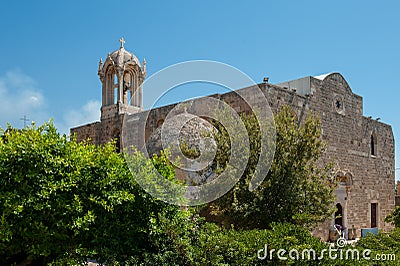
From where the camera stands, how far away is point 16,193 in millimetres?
4996

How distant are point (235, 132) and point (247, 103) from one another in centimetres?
314

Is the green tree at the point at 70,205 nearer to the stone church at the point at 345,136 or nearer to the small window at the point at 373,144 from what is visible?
the stone church at the point at 345,136

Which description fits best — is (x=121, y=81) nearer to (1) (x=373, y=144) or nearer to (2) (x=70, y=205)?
(1) (x=373, y=144)

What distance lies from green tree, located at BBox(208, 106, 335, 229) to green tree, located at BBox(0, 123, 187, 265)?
3.85 meters

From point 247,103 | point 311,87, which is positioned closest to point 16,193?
point 247,103

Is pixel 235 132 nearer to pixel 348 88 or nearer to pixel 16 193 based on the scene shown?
pixel 16 193

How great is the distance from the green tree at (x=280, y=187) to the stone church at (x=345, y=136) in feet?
9.58

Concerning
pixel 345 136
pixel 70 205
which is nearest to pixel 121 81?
pixel 345 136

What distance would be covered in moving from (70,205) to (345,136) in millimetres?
14283

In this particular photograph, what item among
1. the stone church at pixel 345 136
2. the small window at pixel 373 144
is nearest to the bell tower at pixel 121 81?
the stone church at pixel 345 136

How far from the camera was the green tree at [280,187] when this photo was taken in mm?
9734

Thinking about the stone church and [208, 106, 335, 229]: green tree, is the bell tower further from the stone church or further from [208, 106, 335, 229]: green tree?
[208, 106, 335, 229]: green tree

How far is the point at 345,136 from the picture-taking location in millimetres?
17125

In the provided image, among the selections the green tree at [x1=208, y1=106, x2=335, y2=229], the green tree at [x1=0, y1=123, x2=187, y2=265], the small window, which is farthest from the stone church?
the green tree at [x1=0, y1=123, x2=187, y2=265]
